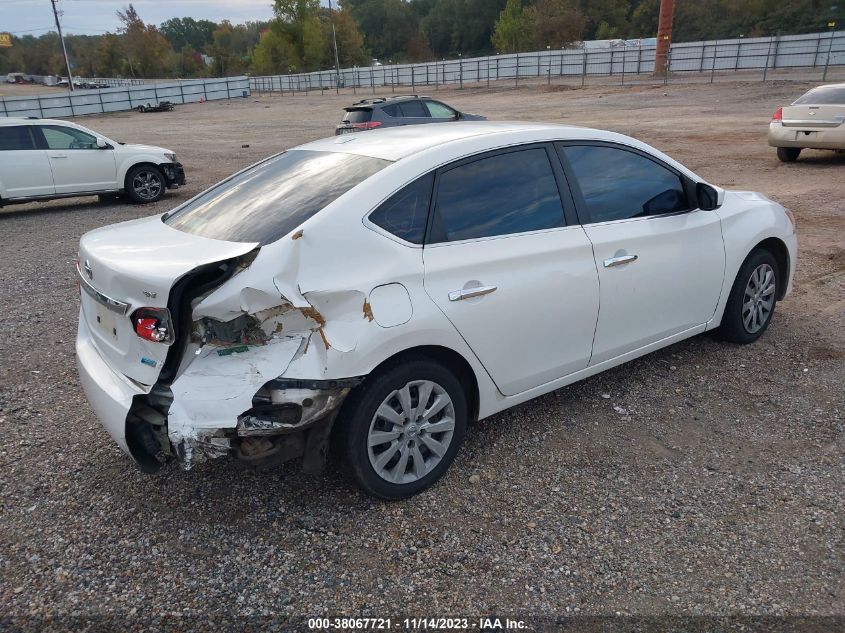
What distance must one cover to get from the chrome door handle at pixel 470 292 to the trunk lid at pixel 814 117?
12166 mm

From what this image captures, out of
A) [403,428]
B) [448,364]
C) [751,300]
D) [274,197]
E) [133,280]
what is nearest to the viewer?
[133,280]

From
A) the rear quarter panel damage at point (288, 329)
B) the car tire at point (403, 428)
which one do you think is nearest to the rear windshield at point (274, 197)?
the rear quarter panel damage at point (288, 329)

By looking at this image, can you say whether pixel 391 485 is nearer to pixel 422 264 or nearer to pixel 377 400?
pixel 377 400

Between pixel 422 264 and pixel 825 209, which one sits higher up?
pixel 422 264

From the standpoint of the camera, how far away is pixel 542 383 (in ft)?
12.0

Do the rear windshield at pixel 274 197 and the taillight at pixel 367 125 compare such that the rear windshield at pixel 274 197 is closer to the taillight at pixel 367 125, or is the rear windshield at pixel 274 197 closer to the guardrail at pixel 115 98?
the taillight at pixel 367 125

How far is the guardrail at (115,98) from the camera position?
40250 mm

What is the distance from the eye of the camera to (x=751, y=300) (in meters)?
4.81

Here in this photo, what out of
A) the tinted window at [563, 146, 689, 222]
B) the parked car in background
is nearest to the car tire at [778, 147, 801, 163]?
the parked car in background

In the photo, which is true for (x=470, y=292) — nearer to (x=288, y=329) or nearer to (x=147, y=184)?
(x=288, y=329)

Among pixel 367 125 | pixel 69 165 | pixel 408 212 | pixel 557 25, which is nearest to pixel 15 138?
pixel 69 165

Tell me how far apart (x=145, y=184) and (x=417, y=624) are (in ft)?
39.0

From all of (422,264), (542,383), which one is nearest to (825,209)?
(542,383)

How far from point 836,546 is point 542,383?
1500 millimetres
